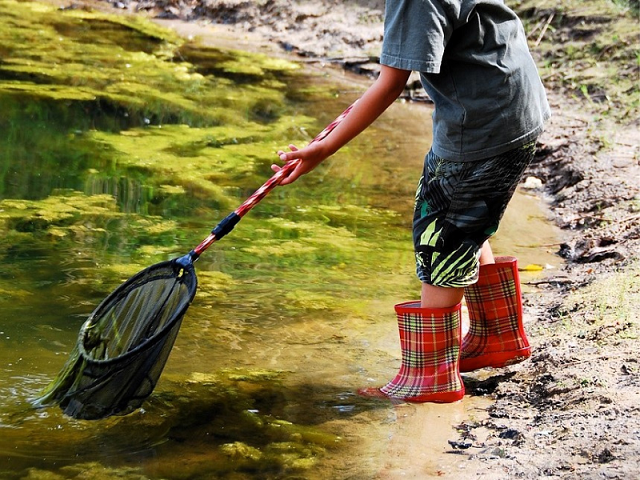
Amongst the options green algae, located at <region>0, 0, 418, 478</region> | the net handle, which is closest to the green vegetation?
green algae, located at <region>0, 0, 418, 478</region>

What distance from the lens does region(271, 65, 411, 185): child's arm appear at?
2.62 m

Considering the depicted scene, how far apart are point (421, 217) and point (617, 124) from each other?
152 inches

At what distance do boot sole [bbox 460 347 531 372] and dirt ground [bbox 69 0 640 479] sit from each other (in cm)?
3

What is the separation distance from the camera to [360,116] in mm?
2697

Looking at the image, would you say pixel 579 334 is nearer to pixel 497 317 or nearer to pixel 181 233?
pixel 497 317

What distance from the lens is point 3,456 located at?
2521mm

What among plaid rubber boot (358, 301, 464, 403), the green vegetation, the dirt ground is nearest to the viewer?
the dirt ground

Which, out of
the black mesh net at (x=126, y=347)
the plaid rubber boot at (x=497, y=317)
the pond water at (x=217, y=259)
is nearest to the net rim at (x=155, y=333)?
the black mesh net at (x=126, y=347)

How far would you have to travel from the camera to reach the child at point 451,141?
8.26ft

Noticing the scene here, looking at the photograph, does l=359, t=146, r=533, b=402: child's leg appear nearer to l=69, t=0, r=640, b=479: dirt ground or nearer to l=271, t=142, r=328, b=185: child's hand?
l=69, t=0, r=640, b=479: dirt ground

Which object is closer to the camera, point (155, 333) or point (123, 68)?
point (155, 333)

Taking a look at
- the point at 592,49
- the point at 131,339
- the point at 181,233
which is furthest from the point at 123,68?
the point at 131,339

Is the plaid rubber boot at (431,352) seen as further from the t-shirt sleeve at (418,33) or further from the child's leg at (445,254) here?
the t-shirt sleeve at (418,33)

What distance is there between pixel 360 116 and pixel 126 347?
1.09 m
